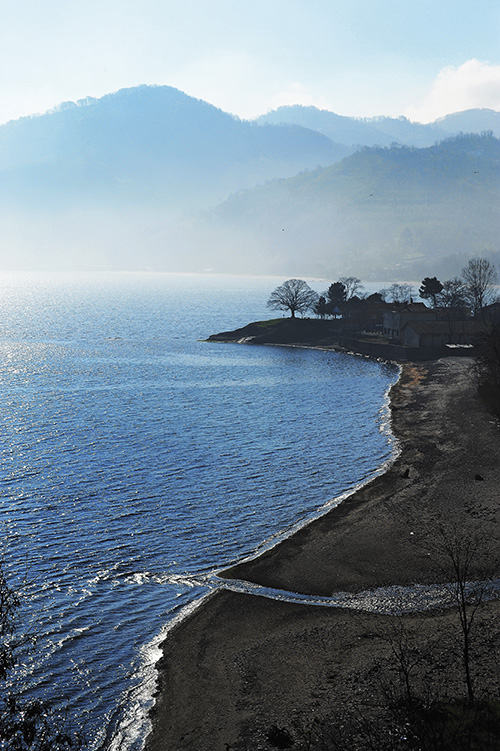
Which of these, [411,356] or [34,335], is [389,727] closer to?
[411,356]

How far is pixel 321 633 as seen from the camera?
29.9 m

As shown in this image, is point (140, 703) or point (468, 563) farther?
point (468, 563)

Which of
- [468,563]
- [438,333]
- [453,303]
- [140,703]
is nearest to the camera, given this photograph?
[140,703]

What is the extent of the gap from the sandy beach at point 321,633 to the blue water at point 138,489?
1863 mm

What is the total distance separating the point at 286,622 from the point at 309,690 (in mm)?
5916

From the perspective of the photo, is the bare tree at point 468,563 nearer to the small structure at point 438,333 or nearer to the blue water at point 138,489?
the blue water at point 138,489

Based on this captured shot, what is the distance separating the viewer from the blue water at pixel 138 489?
29344 mm

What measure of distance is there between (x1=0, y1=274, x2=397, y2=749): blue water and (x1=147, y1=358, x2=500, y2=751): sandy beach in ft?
6.11

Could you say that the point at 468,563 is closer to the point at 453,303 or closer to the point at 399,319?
the point at 399,319

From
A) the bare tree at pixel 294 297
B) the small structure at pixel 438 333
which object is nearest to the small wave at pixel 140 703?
the small structure at pixel 438 333

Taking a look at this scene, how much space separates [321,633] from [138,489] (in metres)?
25.0

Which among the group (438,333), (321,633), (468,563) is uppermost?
(438,333)

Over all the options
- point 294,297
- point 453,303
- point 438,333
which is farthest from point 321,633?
point 294,297

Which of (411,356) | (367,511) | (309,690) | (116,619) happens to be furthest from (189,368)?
(309,690)
